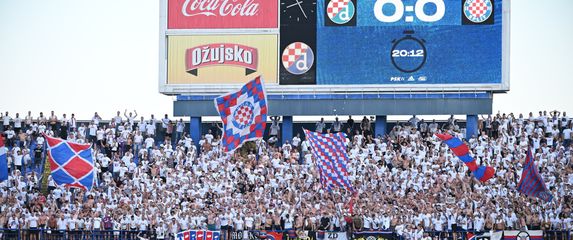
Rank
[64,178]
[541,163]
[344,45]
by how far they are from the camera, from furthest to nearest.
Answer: [344,45], [541,163], [64,178]

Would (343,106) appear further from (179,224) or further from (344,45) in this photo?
(179,224)

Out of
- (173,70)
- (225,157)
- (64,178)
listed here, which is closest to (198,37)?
(173,70)

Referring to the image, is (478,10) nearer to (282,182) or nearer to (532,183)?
(532,183)

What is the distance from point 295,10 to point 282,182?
781 cm

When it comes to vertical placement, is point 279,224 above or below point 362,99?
below

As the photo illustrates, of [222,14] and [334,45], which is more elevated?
[222,14]

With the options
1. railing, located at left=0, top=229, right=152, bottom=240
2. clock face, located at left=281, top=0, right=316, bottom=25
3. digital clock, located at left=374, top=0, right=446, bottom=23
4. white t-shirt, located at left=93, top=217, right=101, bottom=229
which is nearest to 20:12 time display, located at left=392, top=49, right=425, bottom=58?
digital clock, located at left=374, top=0, right=446, bottom=23

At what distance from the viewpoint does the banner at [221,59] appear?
54.1 meters

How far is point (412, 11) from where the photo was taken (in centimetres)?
5344

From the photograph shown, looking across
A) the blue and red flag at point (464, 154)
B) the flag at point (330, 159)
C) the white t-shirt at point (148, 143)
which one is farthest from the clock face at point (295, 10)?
the blue and red flag at point (464, 154)

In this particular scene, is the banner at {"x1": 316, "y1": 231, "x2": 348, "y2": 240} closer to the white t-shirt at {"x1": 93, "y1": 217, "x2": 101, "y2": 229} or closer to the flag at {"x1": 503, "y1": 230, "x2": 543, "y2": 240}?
the flag at {"x1": 503, "y1": 230, "x2": 543, "y2": 240}

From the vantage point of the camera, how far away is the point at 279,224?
46.5 meters

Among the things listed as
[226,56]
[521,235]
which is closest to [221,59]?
[226,56]

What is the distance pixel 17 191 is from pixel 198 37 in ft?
31.2
